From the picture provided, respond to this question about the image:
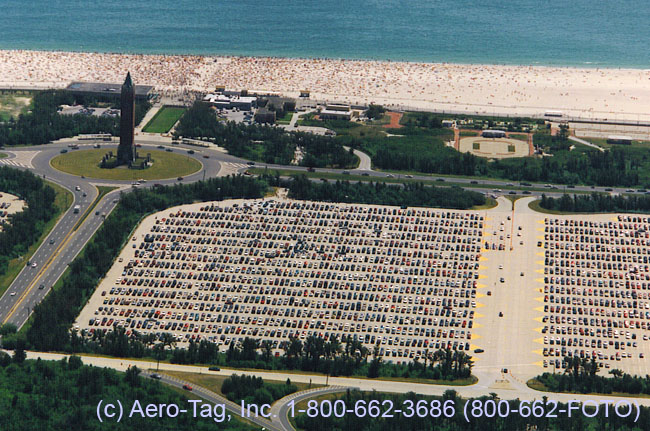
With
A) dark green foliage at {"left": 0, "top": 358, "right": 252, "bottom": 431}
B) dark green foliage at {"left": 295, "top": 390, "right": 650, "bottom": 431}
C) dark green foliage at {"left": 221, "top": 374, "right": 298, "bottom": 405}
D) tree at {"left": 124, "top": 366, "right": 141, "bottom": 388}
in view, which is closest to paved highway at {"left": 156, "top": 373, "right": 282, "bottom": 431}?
dark green foliage at {"left": 221, "top": 374, "right": 298, "bottom": 405}

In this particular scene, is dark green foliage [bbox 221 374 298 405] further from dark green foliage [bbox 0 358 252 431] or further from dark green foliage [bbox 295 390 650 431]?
dark green foliage [bbox 0 358 252 431]

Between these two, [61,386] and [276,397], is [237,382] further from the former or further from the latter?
[61,386]

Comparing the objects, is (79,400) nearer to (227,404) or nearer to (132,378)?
(132,378)

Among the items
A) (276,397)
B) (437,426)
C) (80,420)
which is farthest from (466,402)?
(80,420)

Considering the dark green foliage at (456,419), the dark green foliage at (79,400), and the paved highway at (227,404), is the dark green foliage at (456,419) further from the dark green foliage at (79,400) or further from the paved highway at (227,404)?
the dark green foliage at (79,400)

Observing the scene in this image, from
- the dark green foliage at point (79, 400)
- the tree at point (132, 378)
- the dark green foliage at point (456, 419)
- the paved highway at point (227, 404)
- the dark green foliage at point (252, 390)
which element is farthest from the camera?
the tree at point (132, 378)

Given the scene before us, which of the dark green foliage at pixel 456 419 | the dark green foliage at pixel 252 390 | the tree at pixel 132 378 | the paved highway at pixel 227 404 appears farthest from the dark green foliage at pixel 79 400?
the dark green foliage at pixel 456 419
